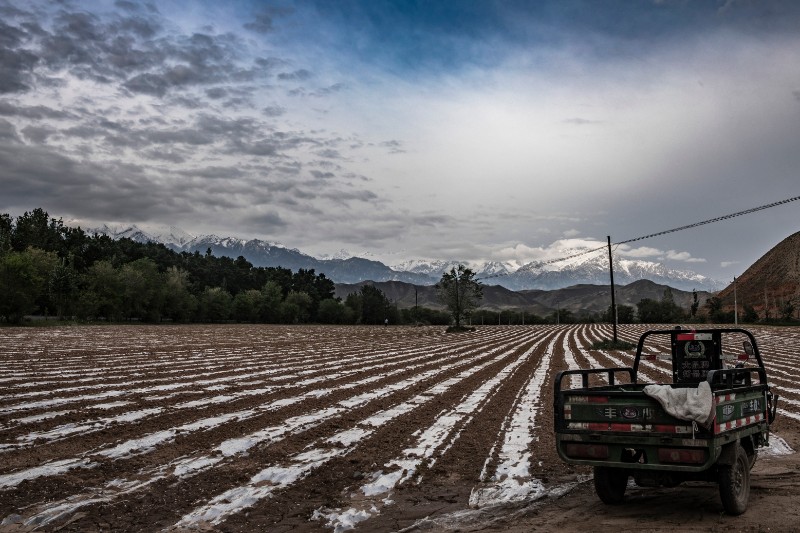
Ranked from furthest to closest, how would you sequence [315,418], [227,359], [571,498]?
[227,359]
[315,418]
[571,498]

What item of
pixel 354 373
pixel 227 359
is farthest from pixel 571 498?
pixel 227 359

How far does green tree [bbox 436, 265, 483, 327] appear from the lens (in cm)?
9269

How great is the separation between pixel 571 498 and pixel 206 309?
440 feet

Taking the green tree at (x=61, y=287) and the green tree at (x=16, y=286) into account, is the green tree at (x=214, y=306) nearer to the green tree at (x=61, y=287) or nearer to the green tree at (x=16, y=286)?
the green tree at (x=61, y=287)

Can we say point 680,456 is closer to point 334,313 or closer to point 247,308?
point 247,308

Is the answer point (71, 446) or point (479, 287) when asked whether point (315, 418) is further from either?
point (479, 287)

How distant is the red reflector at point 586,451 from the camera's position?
7348 mm

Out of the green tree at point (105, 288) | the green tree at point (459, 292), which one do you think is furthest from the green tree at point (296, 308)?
the green tree at point (459, 292)

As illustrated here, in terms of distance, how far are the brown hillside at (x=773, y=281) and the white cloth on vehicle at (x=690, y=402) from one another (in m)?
161

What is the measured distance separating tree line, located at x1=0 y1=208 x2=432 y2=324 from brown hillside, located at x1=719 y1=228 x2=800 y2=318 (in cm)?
8342

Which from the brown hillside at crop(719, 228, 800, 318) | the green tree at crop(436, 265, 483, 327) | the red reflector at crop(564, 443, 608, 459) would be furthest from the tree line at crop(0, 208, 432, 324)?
the red reflector at crop(564, 443, 608, 459)

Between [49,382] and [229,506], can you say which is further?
[49,382]

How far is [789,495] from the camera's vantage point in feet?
25.9

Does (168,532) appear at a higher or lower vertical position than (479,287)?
lower
